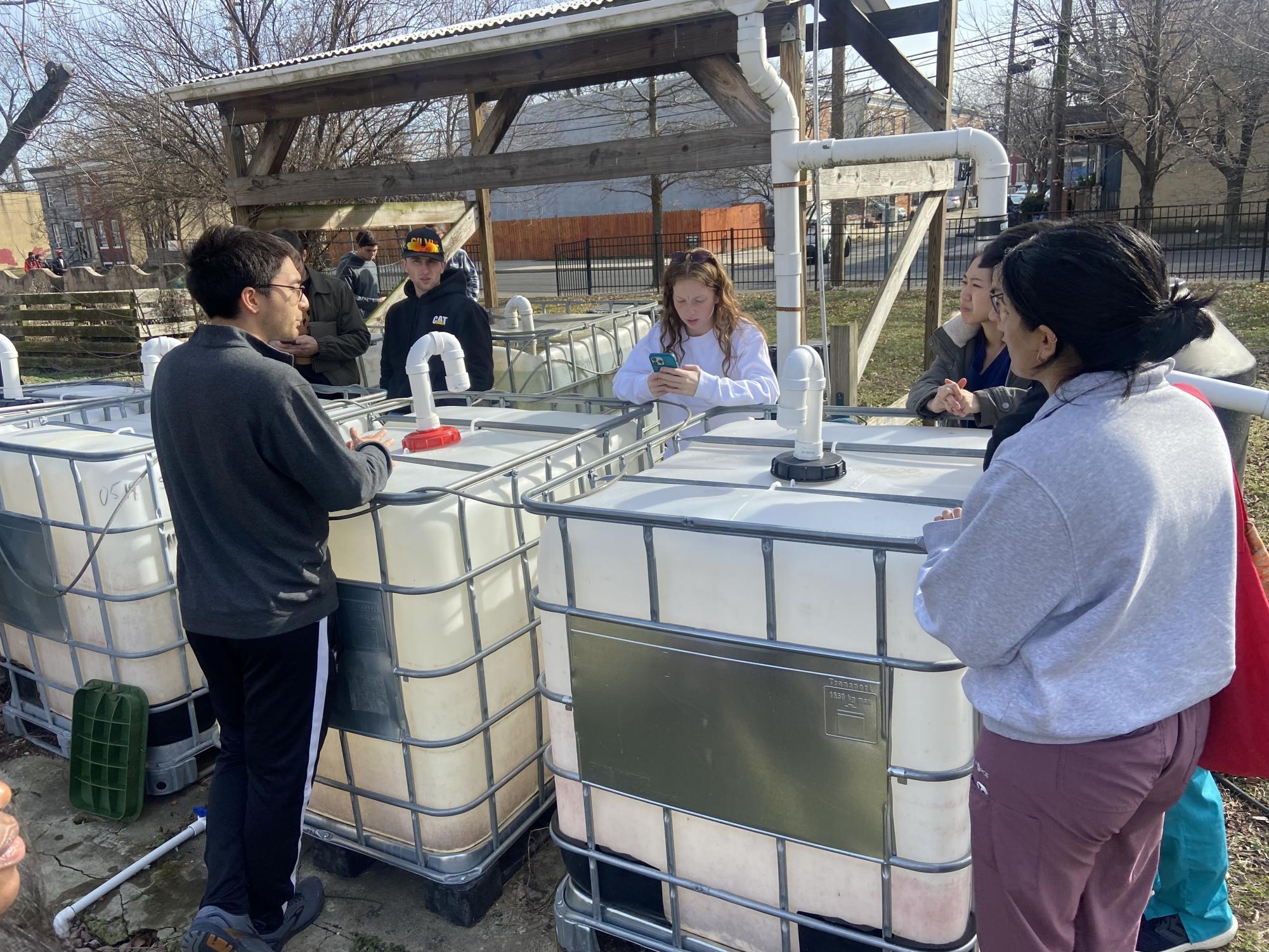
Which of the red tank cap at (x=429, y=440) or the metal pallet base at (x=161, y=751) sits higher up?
the red tank cap at (x=429, y=440)

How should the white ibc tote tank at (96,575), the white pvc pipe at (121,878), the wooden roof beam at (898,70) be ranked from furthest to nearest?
the wooden roof beam at (898,70)
the white ibc tote tank at (96,575)
the white pvc pipe at (121,878)

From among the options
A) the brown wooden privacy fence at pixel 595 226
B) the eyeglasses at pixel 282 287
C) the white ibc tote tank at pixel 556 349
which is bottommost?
the white ibc tote tank at pixel 556 349

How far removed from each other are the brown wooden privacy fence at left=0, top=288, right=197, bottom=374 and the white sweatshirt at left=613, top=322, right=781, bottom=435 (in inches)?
439

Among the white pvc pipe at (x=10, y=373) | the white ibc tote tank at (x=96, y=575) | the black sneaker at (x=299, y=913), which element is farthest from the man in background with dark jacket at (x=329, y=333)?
the black sneaker at (x=299, y=913)

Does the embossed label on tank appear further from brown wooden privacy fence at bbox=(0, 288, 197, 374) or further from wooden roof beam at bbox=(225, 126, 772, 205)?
brown wooden privacy fence at bbox=(0, 288, 197, 374)

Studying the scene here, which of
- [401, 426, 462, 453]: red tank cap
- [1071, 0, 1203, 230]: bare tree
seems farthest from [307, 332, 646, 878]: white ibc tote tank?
[1071, 0, 1203, 230]: bare tree

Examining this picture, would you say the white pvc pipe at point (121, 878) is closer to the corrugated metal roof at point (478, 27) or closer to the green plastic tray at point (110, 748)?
the green plastic tray at point (110, 748)

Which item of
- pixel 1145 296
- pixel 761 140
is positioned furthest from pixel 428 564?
pixel 761 140

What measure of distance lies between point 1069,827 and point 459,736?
1.53m

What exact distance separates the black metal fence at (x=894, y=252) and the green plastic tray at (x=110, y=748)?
1451 cm

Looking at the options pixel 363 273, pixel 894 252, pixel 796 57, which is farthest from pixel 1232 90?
pixel 363 273

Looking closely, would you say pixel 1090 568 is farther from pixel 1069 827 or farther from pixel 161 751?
pixel 161 751

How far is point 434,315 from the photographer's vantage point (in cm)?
435

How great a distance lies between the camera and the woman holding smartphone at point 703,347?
133 inches
